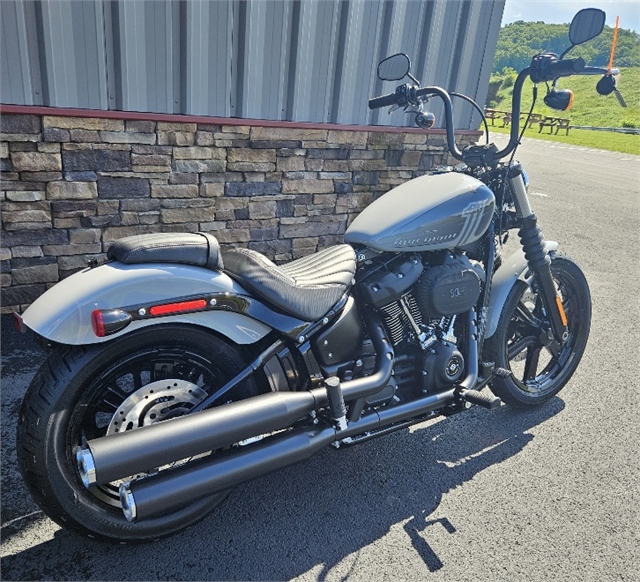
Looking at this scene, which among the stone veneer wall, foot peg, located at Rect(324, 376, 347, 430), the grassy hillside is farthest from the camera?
the grassy hillside

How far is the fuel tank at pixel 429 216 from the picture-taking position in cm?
261

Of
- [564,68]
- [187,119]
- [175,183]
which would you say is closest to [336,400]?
[564,68]

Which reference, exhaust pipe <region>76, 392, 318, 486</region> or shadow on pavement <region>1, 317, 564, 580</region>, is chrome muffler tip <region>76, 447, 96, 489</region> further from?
shadow on pavement <region>1, 317, 564, 580</region>

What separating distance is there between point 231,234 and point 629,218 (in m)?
7.59

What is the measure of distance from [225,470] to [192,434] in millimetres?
199

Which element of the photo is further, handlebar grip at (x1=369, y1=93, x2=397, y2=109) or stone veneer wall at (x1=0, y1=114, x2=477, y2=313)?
stone veneer wall at (x1=0, y1=114, x2=477, y2=313)

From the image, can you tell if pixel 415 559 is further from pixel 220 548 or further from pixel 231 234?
pixel 231 234

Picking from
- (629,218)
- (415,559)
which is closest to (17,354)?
(415,559)

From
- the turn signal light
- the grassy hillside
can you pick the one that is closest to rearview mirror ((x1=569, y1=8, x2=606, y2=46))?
the turn signal light

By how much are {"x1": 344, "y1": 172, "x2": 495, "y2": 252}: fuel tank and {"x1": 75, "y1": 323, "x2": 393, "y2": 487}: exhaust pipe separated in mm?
715

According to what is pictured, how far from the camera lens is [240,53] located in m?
4.31

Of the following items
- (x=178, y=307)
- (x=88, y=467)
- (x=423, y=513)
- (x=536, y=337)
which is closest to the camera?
(x=88, y=467)

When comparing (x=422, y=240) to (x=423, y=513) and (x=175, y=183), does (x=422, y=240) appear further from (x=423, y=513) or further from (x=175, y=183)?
(x=175, y=183)

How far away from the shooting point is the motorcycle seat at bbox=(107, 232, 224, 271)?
2109mm
